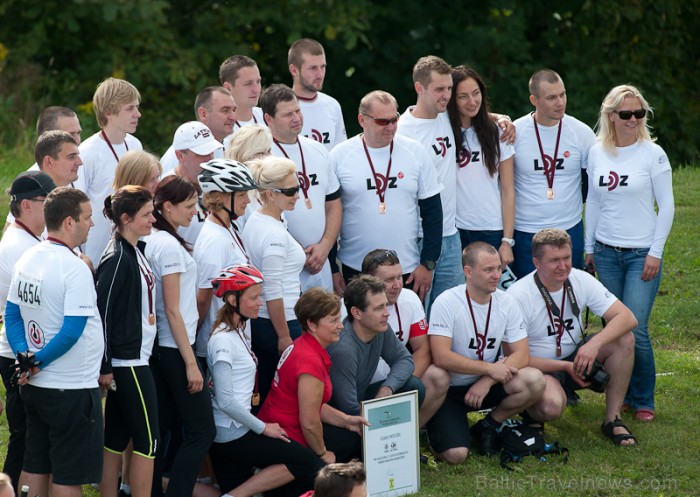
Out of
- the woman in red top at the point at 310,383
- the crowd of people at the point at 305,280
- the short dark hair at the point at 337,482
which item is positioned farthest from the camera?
the woman in red top at the point at 310,383

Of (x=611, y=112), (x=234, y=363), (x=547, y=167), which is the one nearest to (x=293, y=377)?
(x=234, y=363)

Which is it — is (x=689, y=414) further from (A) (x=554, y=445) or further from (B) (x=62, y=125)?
(B) (x=62, y=125)

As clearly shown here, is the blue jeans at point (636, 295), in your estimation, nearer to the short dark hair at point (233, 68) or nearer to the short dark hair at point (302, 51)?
the short dark hair at point (302, 51)

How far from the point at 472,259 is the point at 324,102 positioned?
6.60 ft

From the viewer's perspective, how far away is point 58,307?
5395mm

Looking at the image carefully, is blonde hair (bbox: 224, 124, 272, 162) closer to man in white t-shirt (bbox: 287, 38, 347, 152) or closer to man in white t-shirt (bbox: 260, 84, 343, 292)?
man in white t-shirt (bbox: 260, 84, 343, 292)

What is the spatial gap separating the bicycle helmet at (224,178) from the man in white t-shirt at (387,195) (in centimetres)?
136

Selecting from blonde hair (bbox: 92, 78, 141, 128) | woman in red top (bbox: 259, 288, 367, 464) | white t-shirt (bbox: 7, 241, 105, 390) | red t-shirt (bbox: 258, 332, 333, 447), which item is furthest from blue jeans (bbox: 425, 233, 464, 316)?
white t-shirt (bbox: 7, 241, 105, 390)

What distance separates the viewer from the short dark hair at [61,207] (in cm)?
541

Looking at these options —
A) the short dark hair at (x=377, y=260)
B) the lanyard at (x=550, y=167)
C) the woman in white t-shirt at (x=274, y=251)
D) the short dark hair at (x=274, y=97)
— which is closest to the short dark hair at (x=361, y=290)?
the short dark hair at (x=377, y=260)

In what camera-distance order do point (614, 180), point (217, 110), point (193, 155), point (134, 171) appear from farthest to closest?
1. point (614, 180)
2. point (217, 110)
3. point (193, 155)
4. point (134, 171)

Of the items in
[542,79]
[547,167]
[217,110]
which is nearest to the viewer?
[217,110]

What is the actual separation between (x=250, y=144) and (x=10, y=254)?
1.73 metres

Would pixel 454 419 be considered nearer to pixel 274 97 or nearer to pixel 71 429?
pixel 274 97
